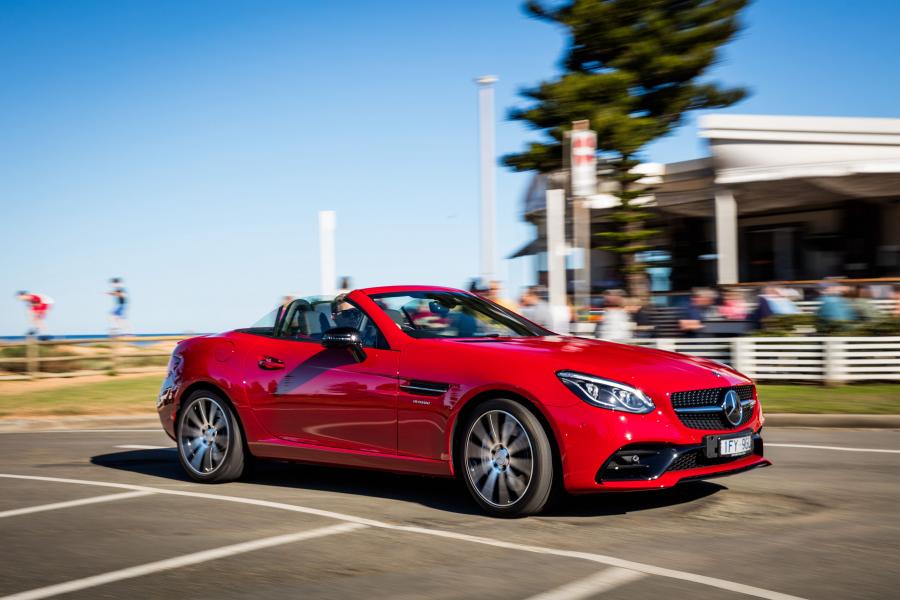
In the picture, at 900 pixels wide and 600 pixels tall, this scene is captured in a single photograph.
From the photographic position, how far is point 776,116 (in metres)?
23.9

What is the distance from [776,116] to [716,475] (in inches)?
766

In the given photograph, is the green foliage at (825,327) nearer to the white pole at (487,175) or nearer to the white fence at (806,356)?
the white fence at (806,356)

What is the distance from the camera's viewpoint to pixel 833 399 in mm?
13617

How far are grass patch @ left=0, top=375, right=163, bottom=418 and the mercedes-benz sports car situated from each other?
7790 mm

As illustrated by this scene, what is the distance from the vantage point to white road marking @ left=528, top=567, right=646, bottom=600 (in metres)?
4.38

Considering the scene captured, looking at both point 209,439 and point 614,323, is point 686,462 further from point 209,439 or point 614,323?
point 614,323

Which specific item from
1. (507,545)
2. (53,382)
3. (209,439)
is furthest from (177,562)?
(53,382)

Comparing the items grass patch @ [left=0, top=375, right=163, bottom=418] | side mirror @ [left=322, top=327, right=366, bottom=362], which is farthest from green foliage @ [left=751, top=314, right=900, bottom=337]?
side mirror @ [left=322, top=327, right=366, bottom=362]

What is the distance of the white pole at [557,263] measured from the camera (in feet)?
53.4

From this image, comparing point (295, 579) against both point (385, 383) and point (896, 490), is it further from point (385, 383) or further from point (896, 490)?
point (896, 490)

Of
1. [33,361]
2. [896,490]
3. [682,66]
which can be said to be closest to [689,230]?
[682,66]

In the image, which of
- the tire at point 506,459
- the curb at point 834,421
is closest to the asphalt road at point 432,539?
the tire at point 506,459

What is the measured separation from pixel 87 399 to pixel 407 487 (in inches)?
440

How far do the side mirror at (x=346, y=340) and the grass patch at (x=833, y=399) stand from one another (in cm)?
701
